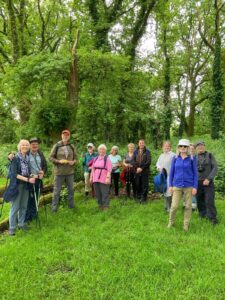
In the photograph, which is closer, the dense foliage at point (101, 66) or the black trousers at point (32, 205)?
the black trousers at point (32, 205)

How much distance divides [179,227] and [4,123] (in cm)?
1676

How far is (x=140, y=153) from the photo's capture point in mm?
8086

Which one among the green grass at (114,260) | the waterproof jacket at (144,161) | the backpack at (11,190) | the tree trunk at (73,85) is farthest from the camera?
the tree trunk at (73,85)

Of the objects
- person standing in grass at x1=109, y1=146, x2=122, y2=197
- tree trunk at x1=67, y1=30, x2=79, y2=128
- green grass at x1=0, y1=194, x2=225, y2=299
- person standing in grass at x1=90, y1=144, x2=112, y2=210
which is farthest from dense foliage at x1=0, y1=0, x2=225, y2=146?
green grass at x1=0, y1=194, x2=225, y2=299

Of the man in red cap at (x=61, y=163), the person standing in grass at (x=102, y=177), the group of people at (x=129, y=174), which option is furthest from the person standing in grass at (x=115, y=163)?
the man in red cap at (x=61, y=163)

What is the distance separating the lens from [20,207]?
614 cm

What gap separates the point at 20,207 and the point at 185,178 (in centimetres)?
371

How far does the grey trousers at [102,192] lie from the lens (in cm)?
736

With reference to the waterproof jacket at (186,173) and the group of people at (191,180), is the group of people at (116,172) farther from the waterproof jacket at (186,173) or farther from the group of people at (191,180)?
the waterproof jacket at (186,173)

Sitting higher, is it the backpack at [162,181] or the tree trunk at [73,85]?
the tree trunk at [73,85]

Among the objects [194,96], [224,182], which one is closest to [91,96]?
[224,182]

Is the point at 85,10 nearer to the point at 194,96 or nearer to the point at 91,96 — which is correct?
the point at 91,96

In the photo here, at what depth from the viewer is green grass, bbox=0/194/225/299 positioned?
381 cm

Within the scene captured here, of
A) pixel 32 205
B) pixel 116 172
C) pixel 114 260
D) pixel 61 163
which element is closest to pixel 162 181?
pixel 116 172
